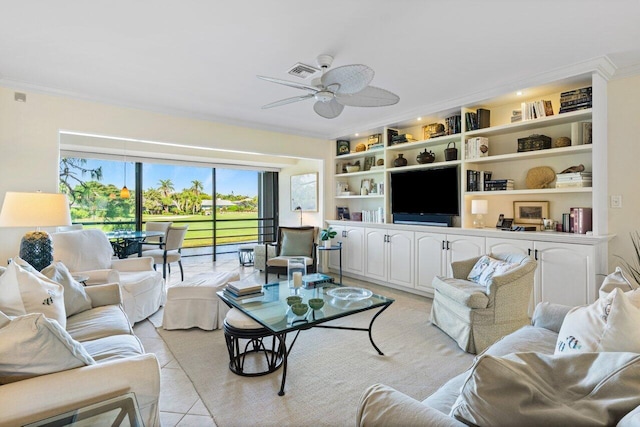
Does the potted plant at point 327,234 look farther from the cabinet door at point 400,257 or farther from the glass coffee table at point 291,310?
the glass coffee table at point 291,310

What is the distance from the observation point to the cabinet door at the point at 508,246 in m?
3.30

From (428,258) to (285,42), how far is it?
10.1 ft

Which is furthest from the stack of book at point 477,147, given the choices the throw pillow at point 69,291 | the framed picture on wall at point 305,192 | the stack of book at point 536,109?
the throw pillow at point 69,291

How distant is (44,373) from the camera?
1256 mm

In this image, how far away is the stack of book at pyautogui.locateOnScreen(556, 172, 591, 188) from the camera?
308 centimetres

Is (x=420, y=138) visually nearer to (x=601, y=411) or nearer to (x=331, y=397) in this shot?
(x=331, y=397)

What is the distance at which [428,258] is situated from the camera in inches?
166

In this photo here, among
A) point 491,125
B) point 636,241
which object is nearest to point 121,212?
point 491,125

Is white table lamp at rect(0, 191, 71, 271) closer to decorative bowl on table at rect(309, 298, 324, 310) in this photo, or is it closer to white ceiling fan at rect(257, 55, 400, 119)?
white ceiling fan at rect(257, 55, 400, 119)

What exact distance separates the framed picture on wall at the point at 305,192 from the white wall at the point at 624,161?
15.3 feet

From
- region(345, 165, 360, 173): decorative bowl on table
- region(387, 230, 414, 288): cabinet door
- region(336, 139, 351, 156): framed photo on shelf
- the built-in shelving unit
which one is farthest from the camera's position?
region(336, 139, 351, 156): framed photo on shelf

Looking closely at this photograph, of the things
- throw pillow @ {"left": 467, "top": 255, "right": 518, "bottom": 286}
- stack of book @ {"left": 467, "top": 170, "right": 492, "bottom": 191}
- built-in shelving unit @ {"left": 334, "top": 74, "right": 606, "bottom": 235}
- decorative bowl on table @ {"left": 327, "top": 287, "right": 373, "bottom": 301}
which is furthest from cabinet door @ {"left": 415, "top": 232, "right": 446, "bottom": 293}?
decorative bowl on table @ {"left": 327, "top": 287, "right": 373, "bottom": 301}

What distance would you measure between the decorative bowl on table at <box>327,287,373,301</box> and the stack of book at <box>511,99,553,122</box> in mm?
2541

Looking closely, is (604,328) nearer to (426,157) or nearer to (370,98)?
(370,98)
